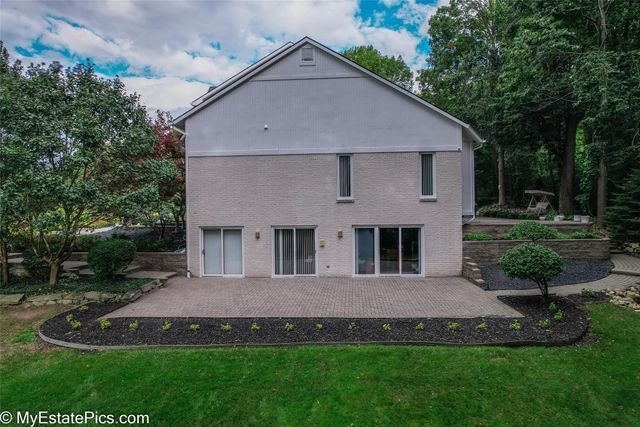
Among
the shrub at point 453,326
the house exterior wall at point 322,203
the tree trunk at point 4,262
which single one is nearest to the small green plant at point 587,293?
the house exterior wall at point 322,203

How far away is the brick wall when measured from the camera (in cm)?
1317

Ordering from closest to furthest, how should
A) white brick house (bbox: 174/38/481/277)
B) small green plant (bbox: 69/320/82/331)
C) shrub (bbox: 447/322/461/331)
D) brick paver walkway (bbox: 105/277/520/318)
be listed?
1. shrub (bbox: 447/322/461/331)
2. small green plant (bbox: 69/320/82/331)
3. brick paver walkway (bbox: 105/277/520/318)
4. white brick house (bbox: 174/38/481/277)

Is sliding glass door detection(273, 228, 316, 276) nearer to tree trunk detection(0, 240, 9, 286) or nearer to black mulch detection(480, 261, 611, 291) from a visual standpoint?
black mulch detection(480, 261, 611, 291)

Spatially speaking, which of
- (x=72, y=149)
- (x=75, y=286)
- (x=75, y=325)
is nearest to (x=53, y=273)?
(x=75, y=286)

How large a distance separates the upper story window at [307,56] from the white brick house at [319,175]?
40 millimetres

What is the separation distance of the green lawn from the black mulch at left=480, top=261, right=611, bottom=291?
4077 mm

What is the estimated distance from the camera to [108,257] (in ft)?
34.5

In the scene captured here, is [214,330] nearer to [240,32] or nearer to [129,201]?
[129,201]

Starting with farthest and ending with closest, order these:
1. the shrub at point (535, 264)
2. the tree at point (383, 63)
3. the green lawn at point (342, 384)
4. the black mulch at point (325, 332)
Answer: the tree at point (383, 63)
the shrub at point (535, 264)
the black mulch at point (325, 332)
the green lawn at point (342, 384)

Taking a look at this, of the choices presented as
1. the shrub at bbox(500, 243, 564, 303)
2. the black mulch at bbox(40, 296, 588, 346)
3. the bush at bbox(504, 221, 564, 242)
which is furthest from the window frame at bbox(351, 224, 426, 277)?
the black mulch at bbox(40, 296, 588, 346)

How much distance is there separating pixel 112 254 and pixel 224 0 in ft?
30.5

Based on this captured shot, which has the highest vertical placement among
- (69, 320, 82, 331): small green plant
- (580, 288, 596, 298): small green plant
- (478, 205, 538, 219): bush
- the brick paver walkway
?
(478, 205, 538, 219): bush

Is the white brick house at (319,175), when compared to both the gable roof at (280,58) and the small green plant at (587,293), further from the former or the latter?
the small green plant at (587,293)

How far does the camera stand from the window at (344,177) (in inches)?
515
